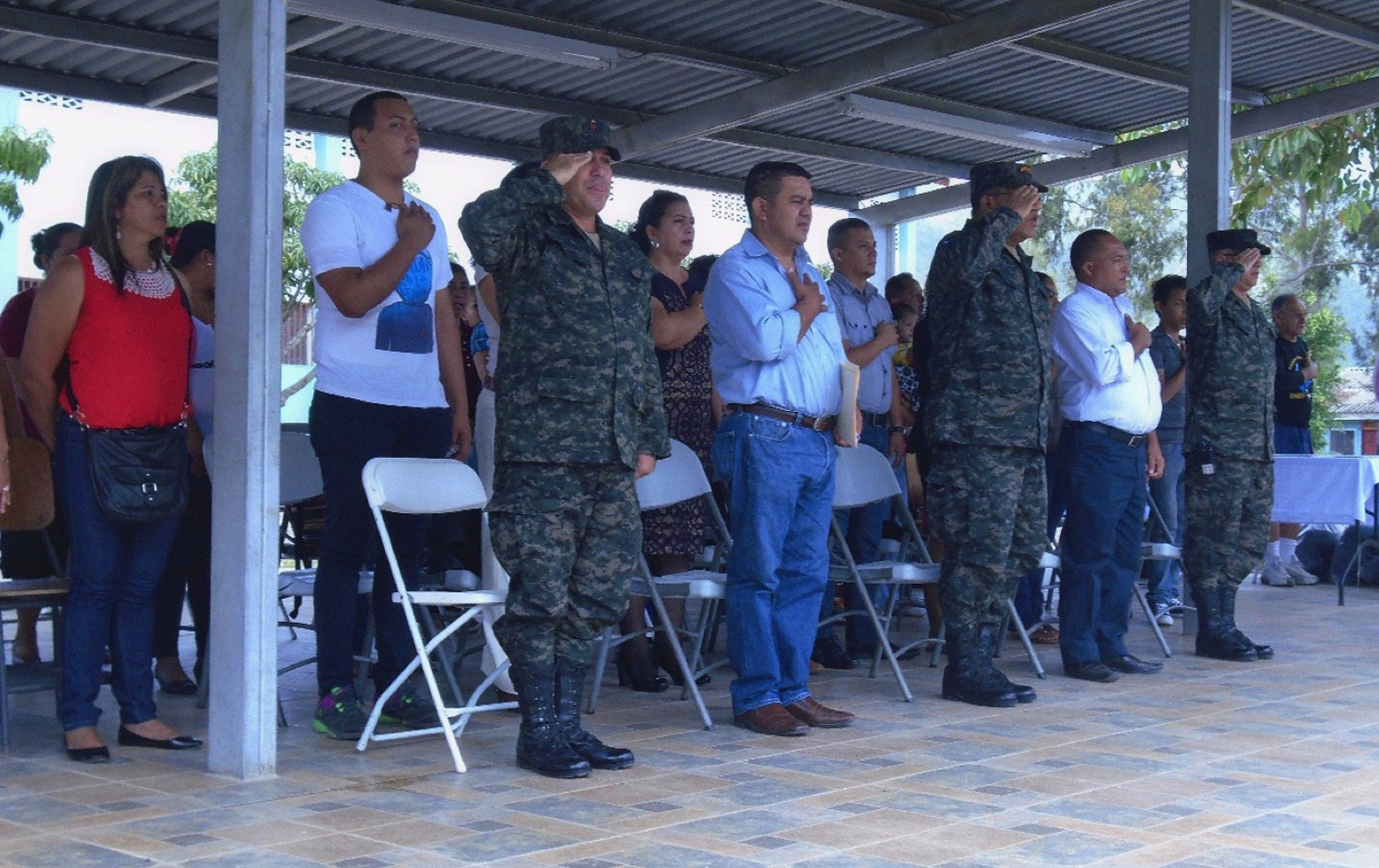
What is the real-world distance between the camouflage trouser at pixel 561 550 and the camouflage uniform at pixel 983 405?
5.25 ft

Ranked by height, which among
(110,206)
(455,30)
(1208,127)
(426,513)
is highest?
(455,30)

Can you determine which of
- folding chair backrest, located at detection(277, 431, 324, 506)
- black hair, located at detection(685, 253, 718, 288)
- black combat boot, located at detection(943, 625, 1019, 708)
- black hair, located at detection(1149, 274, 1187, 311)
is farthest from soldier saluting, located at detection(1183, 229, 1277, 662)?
folding chair backrest, located at detection(277, 431, 324, 506)

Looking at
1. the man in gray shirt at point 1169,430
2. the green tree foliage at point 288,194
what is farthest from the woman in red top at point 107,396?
the green tree foliage at point 288,194

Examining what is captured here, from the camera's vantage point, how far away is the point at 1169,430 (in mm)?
8773

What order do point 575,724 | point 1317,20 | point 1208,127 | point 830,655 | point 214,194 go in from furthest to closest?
point 214,194, point 1317,20, point 1208,127, point 830,655, point 575,724

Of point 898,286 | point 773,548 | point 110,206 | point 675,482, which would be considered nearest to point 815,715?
point 773,548

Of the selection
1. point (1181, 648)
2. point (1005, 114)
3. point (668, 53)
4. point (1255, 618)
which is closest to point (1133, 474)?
point (1181, 648)

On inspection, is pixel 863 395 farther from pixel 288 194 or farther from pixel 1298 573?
pixel 288 194

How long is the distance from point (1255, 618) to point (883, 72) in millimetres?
3587

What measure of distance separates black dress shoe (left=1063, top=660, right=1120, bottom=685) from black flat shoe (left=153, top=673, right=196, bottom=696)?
11.1 feet

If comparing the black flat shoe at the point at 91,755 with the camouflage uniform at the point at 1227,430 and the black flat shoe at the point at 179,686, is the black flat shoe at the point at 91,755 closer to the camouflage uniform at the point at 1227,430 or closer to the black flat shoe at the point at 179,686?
the black flat shoe at the point at 179,686

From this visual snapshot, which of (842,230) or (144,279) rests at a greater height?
(842,230)

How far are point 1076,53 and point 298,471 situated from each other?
18.0ft

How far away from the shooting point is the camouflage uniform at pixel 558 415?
431 cm
